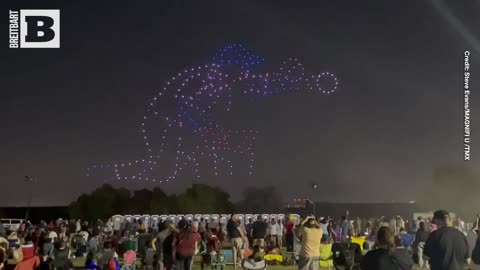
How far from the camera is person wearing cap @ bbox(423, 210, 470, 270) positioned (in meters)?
9.80

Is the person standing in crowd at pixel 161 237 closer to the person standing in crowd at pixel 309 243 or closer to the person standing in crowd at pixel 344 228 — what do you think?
the person standing in crowd at pixel 309 243

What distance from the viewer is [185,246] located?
15.7 meters

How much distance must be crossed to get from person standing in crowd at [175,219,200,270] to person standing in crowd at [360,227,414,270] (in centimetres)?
826

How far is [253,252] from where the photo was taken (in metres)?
15.8

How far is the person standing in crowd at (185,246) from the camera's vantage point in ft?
51.5

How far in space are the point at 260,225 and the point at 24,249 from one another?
315 inches

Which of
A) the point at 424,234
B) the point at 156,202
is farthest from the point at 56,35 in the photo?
the point at 156,202

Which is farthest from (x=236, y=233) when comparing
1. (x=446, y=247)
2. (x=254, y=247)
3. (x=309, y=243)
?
(x=446, y=247)

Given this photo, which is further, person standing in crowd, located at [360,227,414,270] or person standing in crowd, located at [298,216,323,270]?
person standing in crowd, located at [298,216,323,270]

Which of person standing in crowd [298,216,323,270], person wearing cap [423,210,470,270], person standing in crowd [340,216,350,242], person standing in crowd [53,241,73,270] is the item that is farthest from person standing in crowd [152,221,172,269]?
person standing in crowd [340,216,350,242]

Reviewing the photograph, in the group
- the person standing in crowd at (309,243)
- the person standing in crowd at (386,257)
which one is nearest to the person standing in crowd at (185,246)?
the person standing in crowd at (309,243)

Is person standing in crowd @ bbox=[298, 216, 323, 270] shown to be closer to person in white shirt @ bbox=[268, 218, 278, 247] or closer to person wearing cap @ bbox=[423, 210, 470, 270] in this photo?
person wearing cap @ bbox=[423, 210, 470, 270]

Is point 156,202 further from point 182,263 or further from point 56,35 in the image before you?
point 182,263

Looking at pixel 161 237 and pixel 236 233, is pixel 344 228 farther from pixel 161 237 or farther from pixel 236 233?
pixel 161 237
